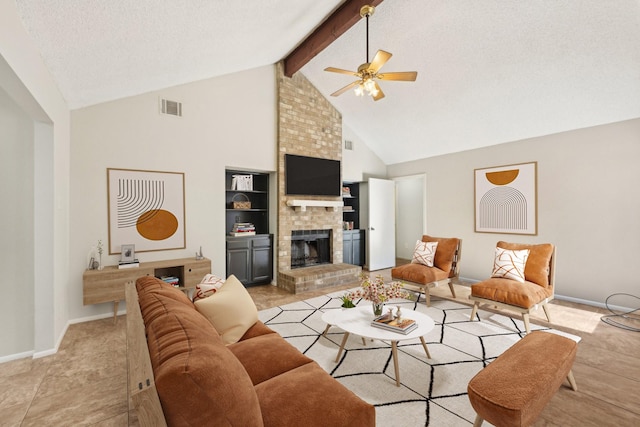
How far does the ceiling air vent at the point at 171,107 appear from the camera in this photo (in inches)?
161

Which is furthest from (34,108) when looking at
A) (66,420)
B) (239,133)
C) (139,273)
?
(239,133)

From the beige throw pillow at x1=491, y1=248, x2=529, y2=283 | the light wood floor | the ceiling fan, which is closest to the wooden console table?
the light wood floor

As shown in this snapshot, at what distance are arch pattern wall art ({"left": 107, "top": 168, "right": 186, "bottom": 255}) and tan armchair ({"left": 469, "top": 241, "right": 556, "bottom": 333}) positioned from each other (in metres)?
4.03

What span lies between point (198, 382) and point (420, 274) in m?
3.64

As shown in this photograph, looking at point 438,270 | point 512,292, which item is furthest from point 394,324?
point 438,270

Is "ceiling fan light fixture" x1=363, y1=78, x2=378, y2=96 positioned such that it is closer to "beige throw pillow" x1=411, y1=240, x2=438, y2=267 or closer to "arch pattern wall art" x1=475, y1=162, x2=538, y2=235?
"beige throw pillow" x1=411, y1=240, x2=438, y2=267

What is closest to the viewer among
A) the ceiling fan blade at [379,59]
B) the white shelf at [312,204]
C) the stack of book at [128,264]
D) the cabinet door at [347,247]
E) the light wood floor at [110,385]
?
the light wood floor at [110,385]

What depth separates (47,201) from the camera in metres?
2.72

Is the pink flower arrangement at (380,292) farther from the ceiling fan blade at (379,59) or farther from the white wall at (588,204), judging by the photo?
the white wall at (588,204)

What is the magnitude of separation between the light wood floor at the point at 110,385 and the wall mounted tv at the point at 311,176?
326 centimetres

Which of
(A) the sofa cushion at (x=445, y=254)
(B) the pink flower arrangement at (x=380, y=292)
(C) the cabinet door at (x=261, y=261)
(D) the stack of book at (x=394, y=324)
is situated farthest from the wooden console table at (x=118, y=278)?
(A) the sofa cushion at (x=445, y=254)

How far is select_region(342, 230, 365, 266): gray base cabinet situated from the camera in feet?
20.8

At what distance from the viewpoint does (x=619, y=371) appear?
239cm

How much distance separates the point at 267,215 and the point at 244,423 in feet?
15.2
